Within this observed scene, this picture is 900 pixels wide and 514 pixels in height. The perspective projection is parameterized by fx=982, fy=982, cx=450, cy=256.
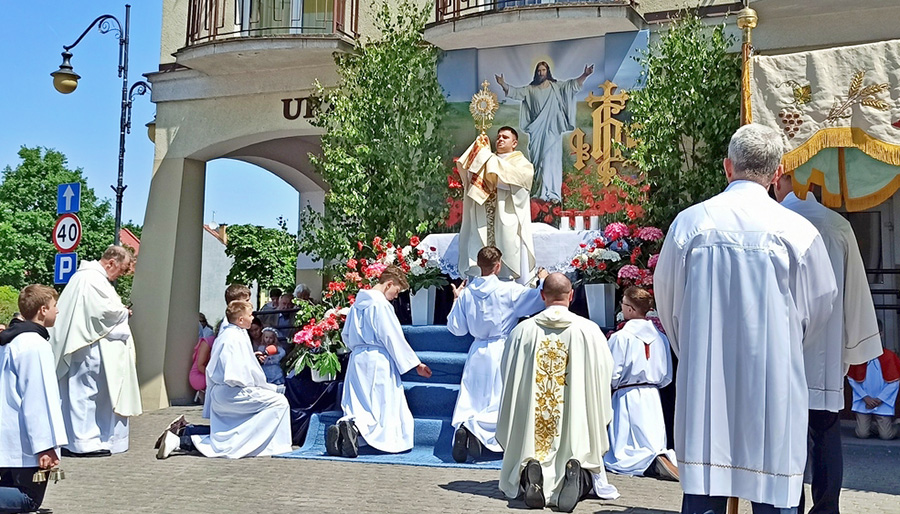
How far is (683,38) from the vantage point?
11055mm

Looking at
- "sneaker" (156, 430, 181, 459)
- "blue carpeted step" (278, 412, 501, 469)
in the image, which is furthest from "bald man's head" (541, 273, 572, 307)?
"sneaker" (156, 430, 181, 459)

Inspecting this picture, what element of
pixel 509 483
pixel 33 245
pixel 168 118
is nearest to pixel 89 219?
pixel 33 245

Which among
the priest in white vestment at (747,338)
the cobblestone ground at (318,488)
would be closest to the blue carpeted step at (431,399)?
the cobblestone ground at (318,488)

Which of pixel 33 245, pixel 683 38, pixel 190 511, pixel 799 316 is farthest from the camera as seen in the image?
pixel 33 245

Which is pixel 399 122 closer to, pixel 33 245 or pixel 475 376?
pixel 475 376

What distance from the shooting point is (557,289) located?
269 inches

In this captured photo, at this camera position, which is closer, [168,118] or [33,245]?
[168,118]

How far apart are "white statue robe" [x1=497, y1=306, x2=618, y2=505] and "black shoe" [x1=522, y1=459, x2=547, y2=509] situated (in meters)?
0.05

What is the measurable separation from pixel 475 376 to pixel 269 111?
22.4 feet

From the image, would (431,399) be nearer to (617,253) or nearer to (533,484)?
(617,253)

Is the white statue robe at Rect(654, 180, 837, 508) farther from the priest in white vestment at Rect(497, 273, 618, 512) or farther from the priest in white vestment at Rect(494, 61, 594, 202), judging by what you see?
the priest in white vestment at Rect(494, 61, 594, 202)

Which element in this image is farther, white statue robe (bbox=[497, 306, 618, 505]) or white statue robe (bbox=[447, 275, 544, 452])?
white statue robe (bbox=[447, 275, 544, 452])

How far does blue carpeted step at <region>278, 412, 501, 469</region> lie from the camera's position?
837 cm

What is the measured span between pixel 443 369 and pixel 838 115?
14.1 feet
